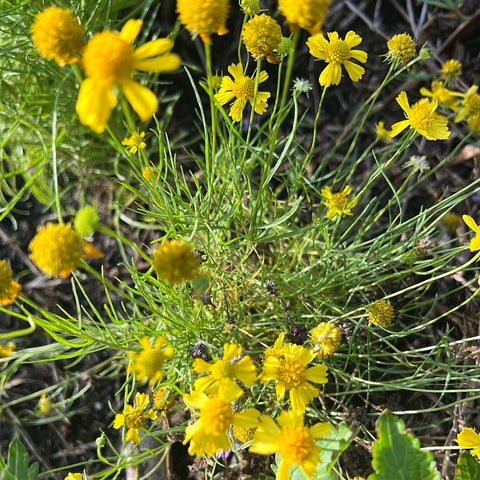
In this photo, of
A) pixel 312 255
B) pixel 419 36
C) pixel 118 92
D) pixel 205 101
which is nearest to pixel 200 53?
pixel 205 101

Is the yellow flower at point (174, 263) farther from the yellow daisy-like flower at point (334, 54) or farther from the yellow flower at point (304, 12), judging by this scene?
the yellow daisy-like flower at point (334, 54)

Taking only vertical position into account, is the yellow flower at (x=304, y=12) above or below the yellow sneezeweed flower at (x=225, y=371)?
above

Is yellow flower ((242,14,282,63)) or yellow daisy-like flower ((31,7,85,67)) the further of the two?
yellow flower ((242,14,282,63))

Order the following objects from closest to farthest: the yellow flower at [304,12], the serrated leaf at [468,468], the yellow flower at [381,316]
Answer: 1. the yellow flower at [304,12]
2. the serrated leaf at [468,468]
3. the yellow flower at [381,316]

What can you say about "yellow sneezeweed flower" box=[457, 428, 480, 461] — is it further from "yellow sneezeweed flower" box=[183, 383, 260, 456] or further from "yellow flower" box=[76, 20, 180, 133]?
"yellow flower" box=[76, 20, 180, 133]

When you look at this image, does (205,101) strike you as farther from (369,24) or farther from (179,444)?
(179,444)

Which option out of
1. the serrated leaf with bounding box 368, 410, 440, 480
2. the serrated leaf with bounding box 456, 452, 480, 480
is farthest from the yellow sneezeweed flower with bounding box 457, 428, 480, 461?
the serrated leaf with bounding box 368, 410, 440, 480

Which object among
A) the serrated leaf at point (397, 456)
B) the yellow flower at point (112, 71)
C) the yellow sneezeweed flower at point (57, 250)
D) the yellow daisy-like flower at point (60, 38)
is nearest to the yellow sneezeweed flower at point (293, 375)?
the serrated leaf at point (397, 456)
